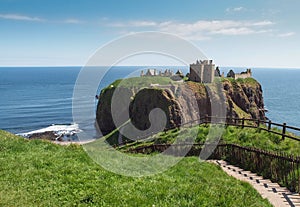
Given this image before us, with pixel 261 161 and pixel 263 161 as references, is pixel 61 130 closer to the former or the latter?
pixel 261 161

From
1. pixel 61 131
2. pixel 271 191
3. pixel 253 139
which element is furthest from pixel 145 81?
pixel 271 191

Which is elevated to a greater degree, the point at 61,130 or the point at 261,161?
the point at 261,161

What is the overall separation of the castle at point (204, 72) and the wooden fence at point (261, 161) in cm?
7206

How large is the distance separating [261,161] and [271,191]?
9.41 feet

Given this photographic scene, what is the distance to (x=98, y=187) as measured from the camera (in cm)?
896

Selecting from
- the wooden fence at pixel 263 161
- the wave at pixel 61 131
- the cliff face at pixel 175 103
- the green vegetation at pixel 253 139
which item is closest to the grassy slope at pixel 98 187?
the wooden fence at pixel 263 161

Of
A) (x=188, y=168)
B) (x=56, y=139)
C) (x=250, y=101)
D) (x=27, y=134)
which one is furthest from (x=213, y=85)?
(x=188, y=168)

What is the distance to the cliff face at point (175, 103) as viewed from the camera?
7125 centimetres

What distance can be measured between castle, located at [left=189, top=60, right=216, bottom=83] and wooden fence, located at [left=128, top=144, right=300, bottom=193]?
72057 mm

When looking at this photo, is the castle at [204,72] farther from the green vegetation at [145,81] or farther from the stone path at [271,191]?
the stone path at [271,191]

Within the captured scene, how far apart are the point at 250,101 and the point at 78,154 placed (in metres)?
96.5

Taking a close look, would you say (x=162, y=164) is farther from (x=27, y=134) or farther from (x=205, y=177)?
(x=27, y=134)

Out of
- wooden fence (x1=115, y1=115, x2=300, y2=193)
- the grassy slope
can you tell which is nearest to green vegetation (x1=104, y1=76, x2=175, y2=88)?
wooden fence (x1=115, y1=115, x2=300, y2=193)

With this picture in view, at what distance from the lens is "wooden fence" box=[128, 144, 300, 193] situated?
12442 mm
